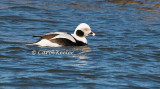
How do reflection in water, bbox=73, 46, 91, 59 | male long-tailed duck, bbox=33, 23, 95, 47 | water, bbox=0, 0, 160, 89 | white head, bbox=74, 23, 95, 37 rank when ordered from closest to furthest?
water, bbox=0, 0, 160, 89, reflection in water, bbox=73, 46, 91, 59, male long-tailed duck, bbox=33, 23, 95, 47, white head, bbox=74, 23, 95, 37

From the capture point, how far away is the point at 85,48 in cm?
1380

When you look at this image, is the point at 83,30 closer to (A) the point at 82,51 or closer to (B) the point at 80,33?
(B) the point at 80,33

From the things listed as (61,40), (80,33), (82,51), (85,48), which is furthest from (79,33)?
(82,51)

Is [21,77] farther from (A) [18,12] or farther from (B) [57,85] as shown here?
(A) [18,12]

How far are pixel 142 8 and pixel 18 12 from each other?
13.8 ft

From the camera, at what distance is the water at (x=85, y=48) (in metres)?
10.2

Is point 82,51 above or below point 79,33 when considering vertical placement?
below

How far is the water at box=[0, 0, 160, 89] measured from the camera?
33.5 feet

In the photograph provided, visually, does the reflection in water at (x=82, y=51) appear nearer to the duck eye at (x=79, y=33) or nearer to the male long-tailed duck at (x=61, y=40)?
the male long-tailed duck at (x=61, y=40)

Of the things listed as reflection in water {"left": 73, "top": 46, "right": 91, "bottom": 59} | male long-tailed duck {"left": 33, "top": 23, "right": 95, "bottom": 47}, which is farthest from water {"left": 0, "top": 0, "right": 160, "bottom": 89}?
male long-tailed duck {"left": 33, "top": 23, "right": 95, "bottom": 47}

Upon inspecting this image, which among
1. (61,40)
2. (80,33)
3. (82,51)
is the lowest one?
(82,51)

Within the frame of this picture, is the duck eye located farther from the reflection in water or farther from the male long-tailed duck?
the reflection in water

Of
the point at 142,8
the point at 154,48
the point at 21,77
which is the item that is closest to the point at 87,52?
the point at 154,48

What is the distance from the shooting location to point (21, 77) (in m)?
10.2
